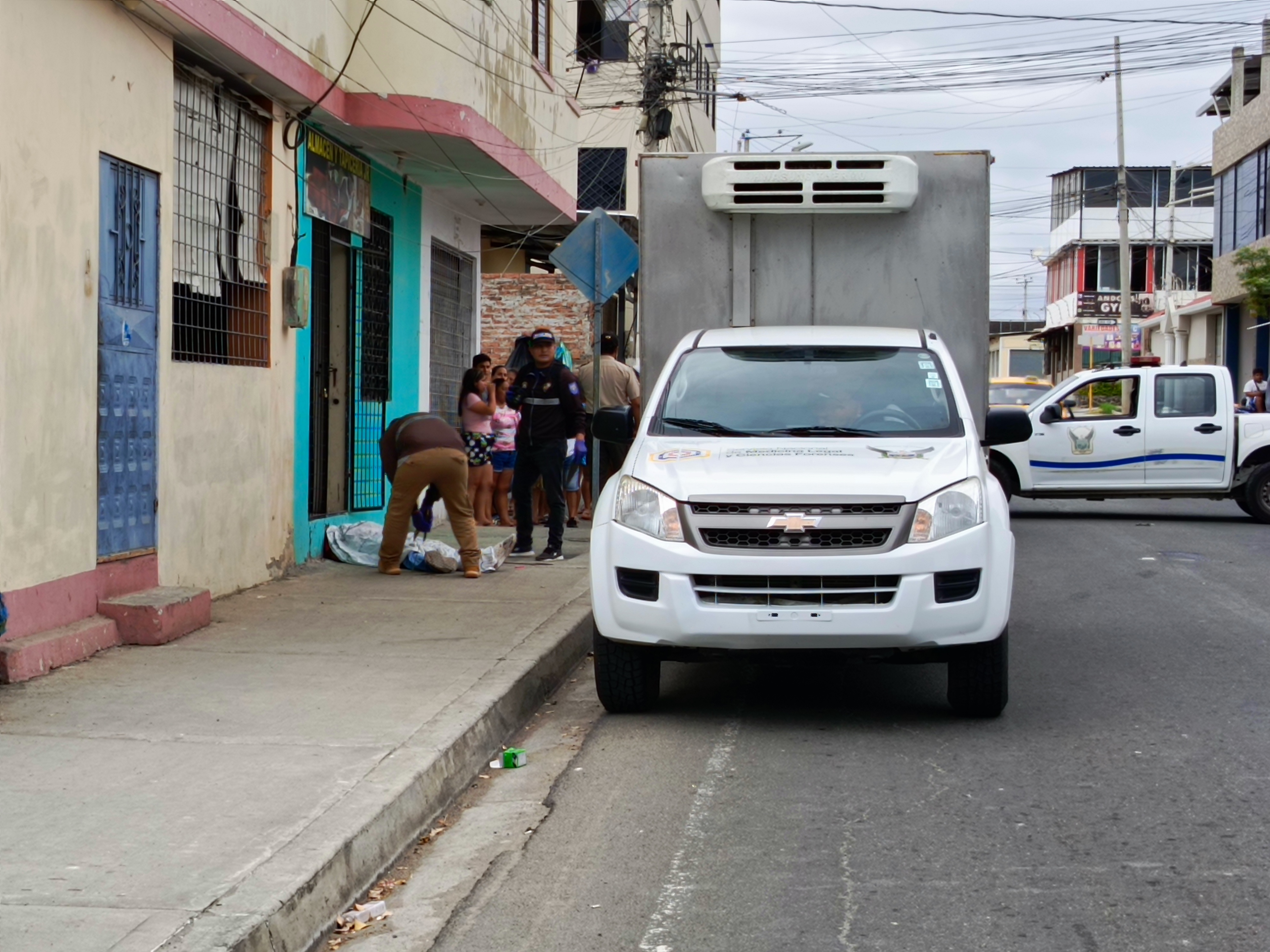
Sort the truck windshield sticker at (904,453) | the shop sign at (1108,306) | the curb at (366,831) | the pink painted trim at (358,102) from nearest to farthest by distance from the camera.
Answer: the curb at (366,831) → the truck windshield sticker at (904,453) → the pink painted trim at (358,102) → the shop sign at (1108,306)

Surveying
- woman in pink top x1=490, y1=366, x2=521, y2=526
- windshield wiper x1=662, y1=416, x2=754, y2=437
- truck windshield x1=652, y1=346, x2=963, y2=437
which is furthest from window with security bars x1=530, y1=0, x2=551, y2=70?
windshield wiper x1=662, y1=416, x2=754, y2=437

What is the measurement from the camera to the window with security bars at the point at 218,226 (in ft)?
31.0

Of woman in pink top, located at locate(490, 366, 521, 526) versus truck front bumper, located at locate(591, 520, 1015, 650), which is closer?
truck front bumper, located at locate(591, 520, 1015, 650)

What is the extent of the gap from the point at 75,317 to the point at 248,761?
3260 millimetres

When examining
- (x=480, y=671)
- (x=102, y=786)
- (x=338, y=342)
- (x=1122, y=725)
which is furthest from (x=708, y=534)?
(x=338, y=342)

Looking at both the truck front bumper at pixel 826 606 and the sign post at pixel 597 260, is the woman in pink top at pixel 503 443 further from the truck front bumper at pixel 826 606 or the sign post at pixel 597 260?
the truck front bumper at pixel 826 606

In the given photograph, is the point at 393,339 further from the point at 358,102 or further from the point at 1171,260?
the point at 1171,260

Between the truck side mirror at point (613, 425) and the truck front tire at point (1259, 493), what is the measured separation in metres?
12.6

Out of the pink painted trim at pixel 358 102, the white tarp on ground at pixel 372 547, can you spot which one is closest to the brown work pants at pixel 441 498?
the white tarp on ground at pixel 372 547

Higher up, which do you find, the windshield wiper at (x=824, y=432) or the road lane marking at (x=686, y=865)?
the windshield wiper at (x=824, y=432)

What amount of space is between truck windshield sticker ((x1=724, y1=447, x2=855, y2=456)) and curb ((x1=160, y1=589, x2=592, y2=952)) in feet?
5.01

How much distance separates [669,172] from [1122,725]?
4.71 metres

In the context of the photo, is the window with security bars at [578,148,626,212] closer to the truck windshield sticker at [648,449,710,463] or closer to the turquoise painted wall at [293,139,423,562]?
the turquoise painted wall at [293,139,423,562]

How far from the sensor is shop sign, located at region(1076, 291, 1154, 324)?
61.5 metres
